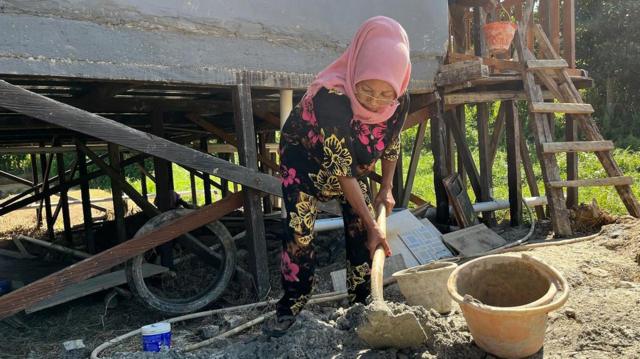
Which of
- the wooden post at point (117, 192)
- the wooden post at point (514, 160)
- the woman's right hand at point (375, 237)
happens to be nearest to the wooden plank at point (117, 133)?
the woman's right hand at point (375, 237)

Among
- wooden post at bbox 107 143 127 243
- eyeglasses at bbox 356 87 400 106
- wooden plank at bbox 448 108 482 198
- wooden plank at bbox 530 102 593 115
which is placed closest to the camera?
eyeglasses at bbox 356 87 400 106

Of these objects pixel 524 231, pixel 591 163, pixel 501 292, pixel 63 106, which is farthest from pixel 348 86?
pixel 591 163

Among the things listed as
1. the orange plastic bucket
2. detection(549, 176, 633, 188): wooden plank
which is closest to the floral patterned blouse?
detection(549, 176, 633, 188): wooden plank

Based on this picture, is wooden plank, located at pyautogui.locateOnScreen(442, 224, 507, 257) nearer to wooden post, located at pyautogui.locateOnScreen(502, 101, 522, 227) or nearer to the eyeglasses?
wooden post, located at pyautogui.locateOnScreen(502, 101, 522, 227)

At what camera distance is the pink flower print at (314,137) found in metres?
2.68

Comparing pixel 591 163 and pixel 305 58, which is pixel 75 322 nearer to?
pixel 305 58

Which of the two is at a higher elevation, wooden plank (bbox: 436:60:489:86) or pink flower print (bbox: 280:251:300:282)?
wooden plank (bbox: 436:60:489:86)

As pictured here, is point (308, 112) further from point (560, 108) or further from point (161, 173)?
point (560, 108)

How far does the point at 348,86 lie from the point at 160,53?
194 cm

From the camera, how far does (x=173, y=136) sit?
9.10 m

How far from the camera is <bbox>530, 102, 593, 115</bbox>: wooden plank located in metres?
5.49

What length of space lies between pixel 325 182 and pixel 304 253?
0.44 metres

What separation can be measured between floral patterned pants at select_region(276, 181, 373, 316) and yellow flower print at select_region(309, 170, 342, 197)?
0.10 m

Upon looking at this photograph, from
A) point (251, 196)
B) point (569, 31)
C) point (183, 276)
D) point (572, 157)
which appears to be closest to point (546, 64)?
point (569, 31)
